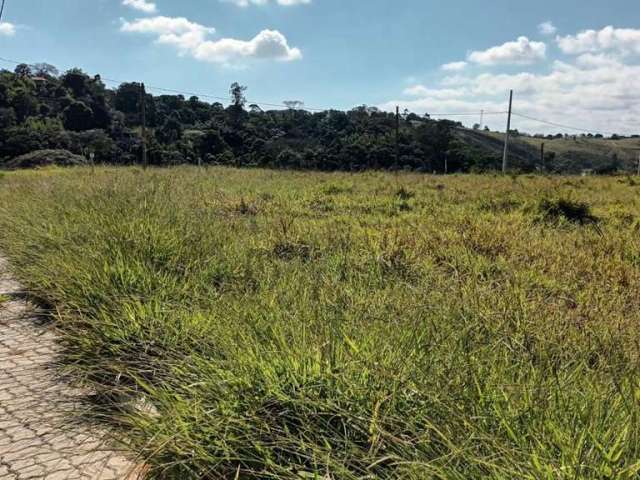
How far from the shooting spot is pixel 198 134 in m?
41.7

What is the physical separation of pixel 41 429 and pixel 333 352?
59.8 inches

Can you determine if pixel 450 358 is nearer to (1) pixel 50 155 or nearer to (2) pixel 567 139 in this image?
(1) pixel 50 155

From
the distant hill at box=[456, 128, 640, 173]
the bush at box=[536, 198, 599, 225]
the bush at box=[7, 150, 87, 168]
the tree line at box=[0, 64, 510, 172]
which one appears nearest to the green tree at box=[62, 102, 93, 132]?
the tree line at box=[0, 64, 510, 172]

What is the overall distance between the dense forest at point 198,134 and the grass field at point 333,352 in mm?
26016

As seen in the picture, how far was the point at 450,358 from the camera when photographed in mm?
2166

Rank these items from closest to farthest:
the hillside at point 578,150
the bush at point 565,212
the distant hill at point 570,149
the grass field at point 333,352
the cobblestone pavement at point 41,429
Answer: the grass field at point 333,352, the cobblestone pavement at point 41,429, the bush at point 565,212, the distant hill at point 570,149, the hillside at point 578,150

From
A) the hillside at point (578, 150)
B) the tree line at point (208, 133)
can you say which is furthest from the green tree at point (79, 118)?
the hillside at point (578, 150)

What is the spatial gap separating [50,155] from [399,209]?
30917mm

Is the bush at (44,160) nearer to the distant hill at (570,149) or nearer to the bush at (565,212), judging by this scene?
the bush at (565,212)

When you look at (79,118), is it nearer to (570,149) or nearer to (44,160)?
(44,160)

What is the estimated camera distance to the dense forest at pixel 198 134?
35.3 m

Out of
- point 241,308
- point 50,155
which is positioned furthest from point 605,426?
point 50,155

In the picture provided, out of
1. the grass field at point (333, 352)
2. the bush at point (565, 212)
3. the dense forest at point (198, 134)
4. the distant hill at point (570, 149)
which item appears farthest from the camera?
the distant hill at point (570, 149)

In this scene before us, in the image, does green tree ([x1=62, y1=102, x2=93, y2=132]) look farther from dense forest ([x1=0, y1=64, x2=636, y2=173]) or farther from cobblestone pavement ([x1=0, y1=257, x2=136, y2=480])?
cobblestone pavement ([x1=0, y1=257, x2=136, y2=480])
